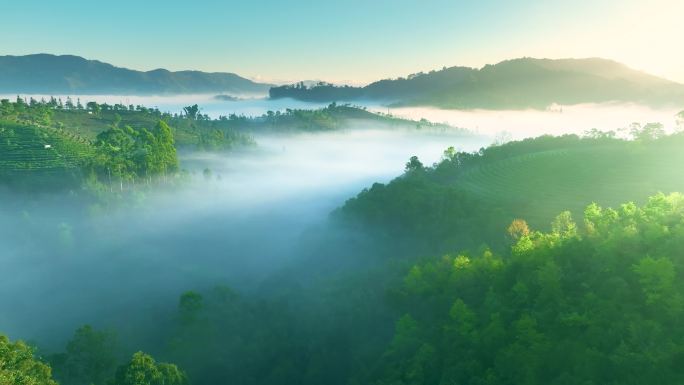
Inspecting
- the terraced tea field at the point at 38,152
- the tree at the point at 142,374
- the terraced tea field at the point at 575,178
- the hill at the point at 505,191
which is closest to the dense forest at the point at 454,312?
the tree at the point at 142,374

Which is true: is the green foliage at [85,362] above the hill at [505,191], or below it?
below

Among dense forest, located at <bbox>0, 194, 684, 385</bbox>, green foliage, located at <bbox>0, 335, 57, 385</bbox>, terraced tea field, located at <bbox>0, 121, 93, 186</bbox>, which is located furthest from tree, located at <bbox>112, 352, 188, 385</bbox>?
terraced tea field, located at <bbox>0, 121, 93, 186</bbox>

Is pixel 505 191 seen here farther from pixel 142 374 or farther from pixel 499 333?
pixel 142 374

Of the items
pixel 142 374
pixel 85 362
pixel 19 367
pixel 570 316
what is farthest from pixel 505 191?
pixel 19 367

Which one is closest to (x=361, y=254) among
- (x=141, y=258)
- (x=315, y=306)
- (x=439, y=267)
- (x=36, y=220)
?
(x=315, y=306)

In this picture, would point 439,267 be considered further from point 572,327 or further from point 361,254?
point 361,254

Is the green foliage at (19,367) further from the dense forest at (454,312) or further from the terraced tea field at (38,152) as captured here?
the terraced tea field at (38,152)

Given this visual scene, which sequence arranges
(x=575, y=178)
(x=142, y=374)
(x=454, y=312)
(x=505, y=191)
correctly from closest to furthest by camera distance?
1. (x=142, y=374)
2. (x=454, y=312)
3. (x=505, y=191)
4. (x=575, y=178)
